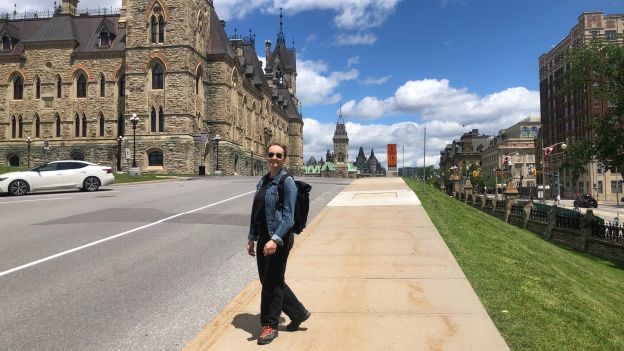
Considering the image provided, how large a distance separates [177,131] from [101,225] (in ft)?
116

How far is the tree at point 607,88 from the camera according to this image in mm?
23641

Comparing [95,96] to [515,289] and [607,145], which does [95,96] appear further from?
[515,289]

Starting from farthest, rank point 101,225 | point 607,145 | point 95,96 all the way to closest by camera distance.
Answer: point 95,96 < point 607,145 < point 101,225

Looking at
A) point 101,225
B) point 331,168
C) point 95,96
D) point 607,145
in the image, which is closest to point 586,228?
point 607,145

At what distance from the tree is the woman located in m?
23.7

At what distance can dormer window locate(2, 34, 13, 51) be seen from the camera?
172ft

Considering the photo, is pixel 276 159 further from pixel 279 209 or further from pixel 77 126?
pixel 77 126

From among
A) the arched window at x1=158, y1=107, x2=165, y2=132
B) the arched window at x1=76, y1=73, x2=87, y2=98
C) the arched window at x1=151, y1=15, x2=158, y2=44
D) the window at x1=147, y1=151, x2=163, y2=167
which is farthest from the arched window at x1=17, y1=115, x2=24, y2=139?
the arched window at x1=151, y1=15, x2=158, y2=44

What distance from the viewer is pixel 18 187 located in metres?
20.0

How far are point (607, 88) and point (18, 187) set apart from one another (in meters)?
28.5

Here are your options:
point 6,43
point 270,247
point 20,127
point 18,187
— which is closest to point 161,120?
point 20,127

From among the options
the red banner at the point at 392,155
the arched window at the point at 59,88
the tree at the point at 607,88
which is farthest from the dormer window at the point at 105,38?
the tree at the point at 607,88

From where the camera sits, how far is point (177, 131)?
4609 centimetres

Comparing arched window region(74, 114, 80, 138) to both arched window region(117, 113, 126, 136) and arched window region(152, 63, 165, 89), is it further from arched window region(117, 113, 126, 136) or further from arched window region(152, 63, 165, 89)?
arched window region(152, 63, 165, 89)
